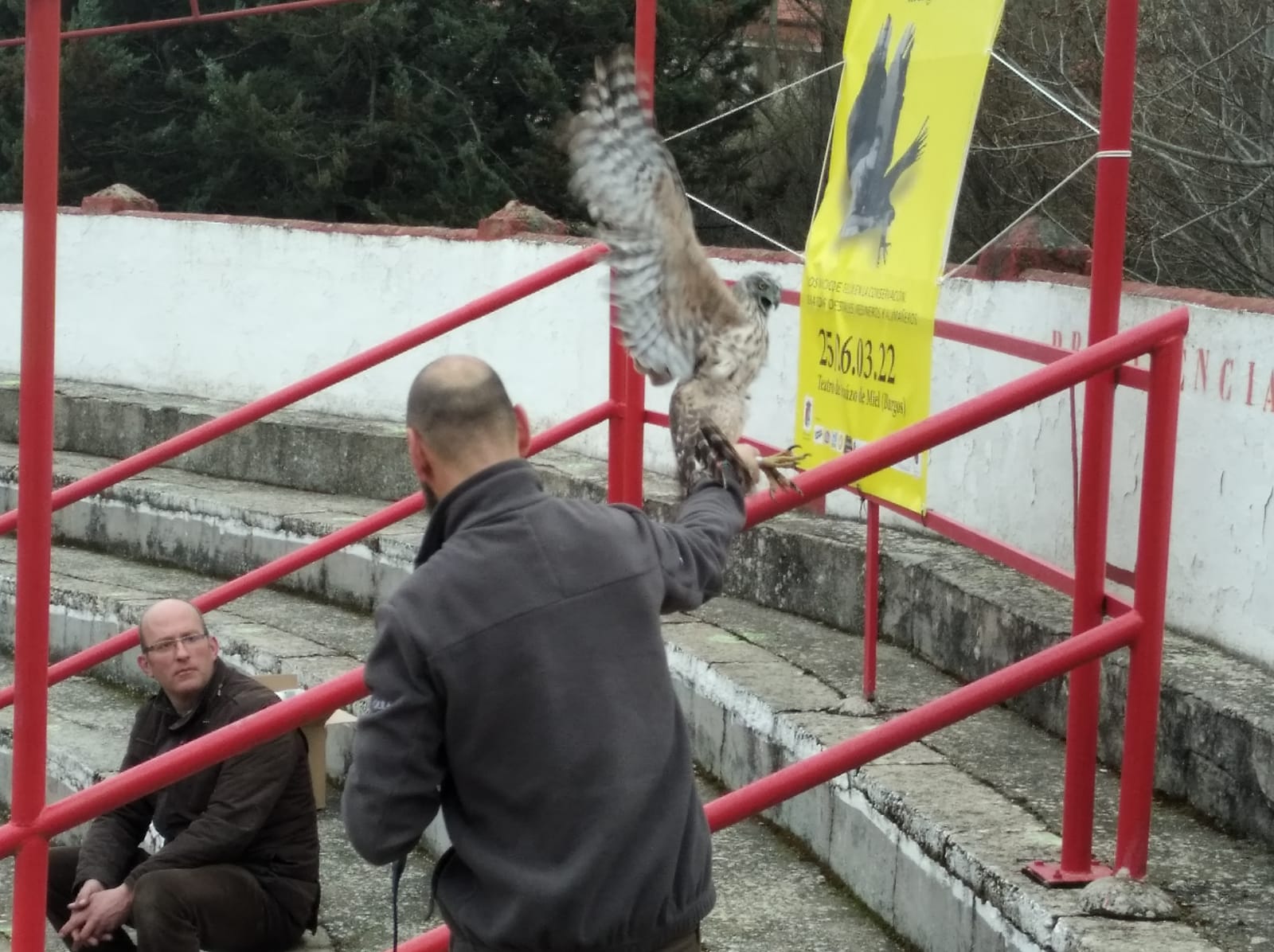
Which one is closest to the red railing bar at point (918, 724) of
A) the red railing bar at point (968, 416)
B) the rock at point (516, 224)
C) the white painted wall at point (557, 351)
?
the red railing bar at point (968, 416)

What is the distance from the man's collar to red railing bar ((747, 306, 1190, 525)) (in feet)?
1.85

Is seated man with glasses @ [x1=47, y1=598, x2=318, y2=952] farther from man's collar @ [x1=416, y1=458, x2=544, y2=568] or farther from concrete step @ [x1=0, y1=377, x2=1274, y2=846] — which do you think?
man's collar @ [x1=416, y1=458, x2=544, y2=568]

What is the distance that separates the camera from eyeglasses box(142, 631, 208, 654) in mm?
3994

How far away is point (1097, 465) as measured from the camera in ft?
9.29

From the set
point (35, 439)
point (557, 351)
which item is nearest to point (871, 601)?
point (35, 439)

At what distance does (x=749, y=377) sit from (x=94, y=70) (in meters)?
11.6

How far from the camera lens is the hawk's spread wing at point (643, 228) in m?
3.36

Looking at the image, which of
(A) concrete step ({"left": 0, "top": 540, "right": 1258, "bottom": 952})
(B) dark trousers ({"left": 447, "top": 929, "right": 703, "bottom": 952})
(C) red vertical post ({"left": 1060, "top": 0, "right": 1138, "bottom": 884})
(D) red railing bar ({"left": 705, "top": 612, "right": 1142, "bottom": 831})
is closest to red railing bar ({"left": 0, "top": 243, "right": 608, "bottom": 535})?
(A) concrete step ({"left": 0, "top": 540, "right": 1258, "bottom": 952})

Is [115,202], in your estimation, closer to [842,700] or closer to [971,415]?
[842,700]

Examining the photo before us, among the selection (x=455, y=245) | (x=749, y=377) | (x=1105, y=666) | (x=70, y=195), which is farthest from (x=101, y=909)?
(x=70, y=195)

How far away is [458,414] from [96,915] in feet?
7.89

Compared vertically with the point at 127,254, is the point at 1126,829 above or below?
below

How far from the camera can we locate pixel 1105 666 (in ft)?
11.8

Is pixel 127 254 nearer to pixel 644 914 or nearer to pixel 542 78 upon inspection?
pixel 542 78
